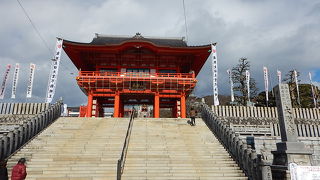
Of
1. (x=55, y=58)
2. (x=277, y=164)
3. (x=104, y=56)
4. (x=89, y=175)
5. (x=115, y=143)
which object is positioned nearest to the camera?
(x=89, y=175)

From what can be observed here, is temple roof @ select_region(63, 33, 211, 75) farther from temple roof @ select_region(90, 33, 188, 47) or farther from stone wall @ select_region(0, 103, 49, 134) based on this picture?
stone wall @ select_region(0, 103, 49, 134)

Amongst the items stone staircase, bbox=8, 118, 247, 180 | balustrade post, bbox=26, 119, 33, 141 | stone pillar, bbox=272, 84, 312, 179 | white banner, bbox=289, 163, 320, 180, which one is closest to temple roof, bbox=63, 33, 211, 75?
stone staircase, bbox=8, 118, 247, 180

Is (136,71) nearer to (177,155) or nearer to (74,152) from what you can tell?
(74,152)

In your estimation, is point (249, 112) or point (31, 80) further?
point (31, 80)

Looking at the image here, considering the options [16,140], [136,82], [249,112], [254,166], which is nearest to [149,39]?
[136,82]

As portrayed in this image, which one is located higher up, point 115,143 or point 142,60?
point 142,60

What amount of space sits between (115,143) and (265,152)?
9.40 m

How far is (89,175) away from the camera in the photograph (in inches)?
339

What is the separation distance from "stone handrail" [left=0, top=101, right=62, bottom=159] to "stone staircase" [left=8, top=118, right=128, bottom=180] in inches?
11.8

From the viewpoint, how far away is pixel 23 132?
36.2ft

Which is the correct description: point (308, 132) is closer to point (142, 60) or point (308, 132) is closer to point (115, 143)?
point (115, 143)

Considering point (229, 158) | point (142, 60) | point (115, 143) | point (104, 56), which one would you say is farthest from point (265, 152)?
point (104, 56)

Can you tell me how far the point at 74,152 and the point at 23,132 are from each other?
2.96m

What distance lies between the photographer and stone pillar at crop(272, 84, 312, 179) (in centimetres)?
853
